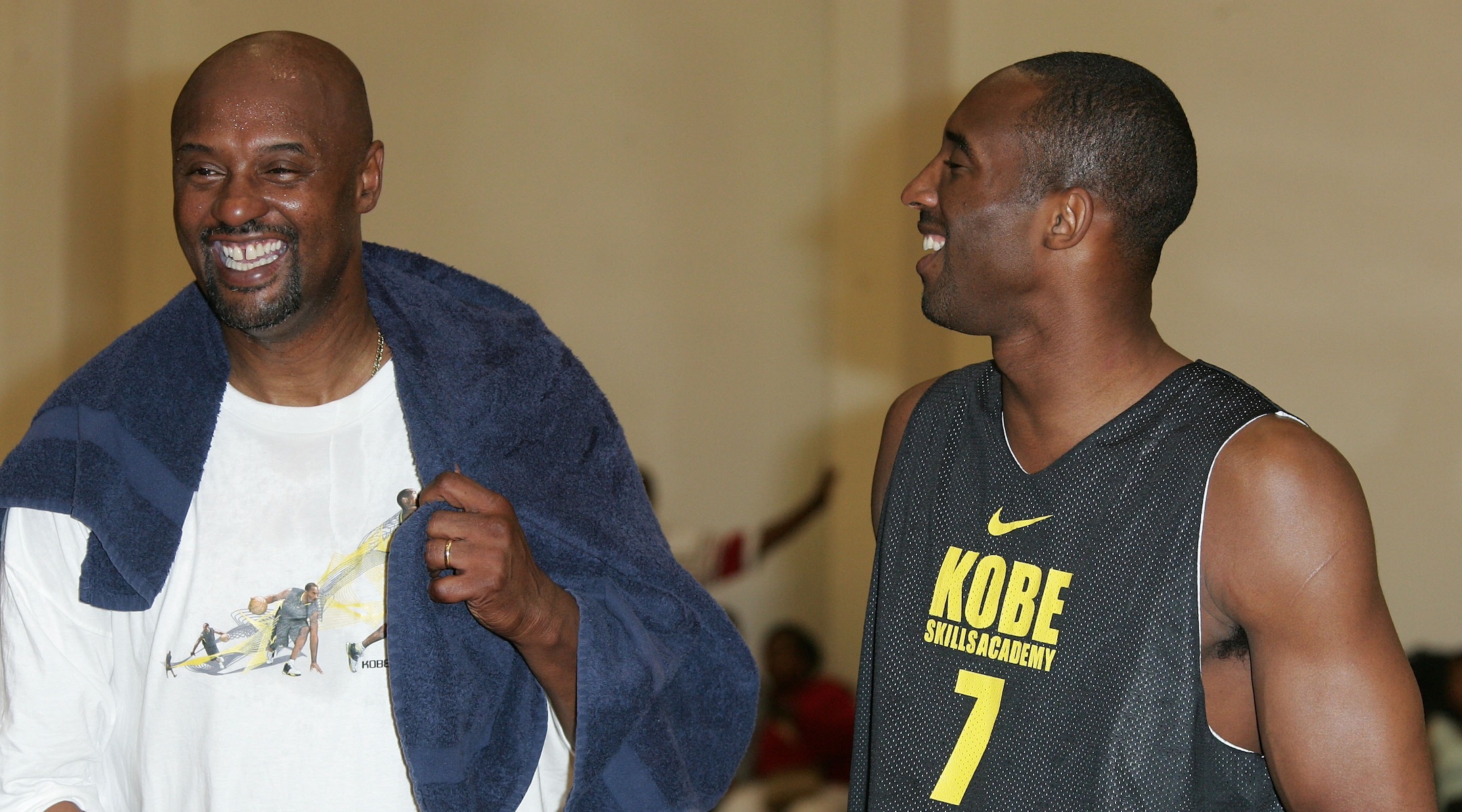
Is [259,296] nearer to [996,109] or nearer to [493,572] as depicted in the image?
Answer: [493,572]

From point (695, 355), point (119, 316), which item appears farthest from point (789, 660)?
point (119, 316)

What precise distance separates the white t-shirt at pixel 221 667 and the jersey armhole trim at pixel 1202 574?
2.73 ft

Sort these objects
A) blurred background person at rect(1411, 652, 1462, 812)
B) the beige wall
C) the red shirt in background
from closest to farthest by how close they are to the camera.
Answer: blurred background person at rect(1411, 652, 1462, 812) → the beige wall → the red shirt in background

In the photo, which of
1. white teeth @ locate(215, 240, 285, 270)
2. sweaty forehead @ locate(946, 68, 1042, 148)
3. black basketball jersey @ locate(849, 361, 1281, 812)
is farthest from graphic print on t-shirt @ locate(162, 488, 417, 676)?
sweaty forehead @ locate(946, 68, 1042, 148)

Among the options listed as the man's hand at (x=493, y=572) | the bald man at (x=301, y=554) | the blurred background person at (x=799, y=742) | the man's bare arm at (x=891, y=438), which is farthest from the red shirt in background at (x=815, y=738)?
the man's hand at (x=493, y=572)

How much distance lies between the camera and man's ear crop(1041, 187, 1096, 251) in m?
1.35

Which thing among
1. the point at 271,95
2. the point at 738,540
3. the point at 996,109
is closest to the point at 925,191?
the point at 996,109

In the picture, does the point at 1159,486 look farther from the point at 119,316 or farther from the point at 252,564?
the point at 119,316

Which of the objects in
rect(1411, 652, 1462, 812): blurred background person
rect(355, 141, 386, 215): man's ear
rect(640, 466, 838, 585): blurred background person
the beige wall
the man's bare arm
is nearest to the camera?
rect(355, 141, 386, 215): man's ear

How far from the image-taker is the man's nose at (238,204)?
1318 millimetres

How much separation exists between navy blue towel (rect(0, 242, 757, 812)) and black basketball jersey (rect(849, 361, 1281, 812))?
0.77 feet

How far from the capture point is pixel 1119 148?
53.0 inches

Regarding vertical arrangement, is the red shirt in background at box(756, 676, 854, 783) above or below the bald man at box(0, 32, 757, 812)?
below

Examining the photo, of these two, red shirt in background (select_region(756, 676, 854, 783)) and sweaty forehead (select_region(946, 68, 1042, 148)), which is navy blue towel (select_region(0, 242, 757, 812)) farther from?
red shirt in background (select_region(756, 676, 854, 783))
